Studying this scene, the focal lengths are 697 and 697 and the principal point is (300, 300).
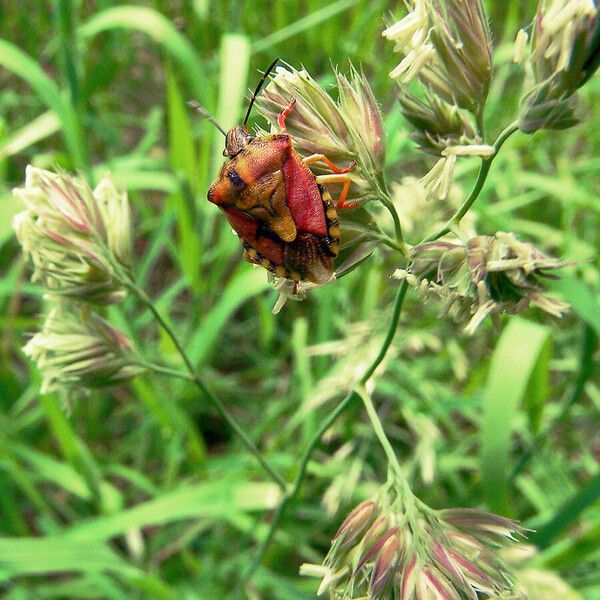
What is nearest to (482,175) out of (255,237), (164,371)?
(255,237)

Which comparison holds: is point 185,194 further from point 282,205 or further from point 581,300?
point 581,300

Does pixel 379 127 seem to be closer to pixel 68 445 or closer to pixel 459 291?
pixel 459 291

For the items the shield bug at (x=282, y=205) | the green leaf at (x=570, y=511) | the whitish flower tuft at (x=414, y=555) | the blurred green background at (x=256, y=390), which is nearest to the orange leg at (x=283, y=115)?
the shield bug at (x=282, y=205)

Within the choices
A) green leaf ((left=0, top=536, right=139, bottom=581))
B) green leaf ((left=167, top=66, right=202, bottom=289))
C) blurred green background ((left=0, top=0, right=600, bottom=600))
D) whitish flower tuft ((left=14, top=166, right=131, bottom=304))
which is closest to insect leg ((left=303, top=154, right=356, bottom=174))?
whitish flower tuft ((left=14, top=166, right=131, bottom=304))

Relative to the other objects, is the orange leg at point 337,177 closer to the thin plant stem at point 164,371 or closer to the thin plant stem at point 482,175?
the thin plant stem at point 482,175

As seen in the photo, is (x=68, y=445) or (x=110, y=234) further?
(x=68, y=445)

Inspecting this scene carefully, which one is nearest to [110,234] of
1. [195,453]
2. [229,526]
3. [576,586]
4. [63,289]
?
[63,289]
